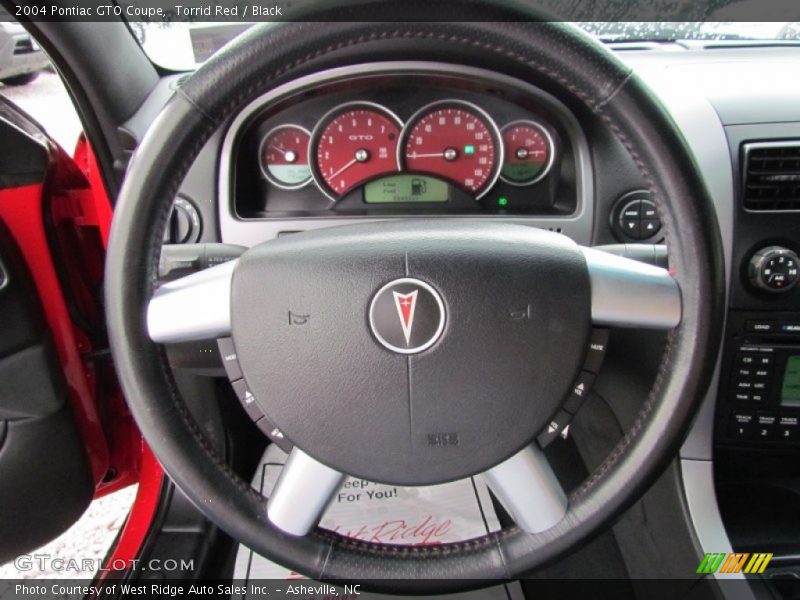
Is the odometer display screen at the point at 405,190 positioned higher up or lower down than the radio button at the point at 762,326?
higher up

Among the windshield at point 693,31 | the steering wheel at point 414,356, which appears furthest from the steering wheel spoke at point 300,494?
the windshield at point 693,31

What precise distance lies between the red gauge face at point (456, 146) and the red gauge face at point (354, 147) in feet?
0.14

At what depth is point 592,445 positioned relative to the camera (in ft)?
4.55

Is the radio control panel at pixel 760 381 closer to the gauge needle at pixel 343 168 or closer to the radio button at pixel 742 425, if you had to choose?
the radio button at pixel 742 425

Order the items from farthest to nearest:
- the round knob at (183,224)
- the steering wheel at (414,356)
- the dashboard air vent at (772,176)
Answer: the round knob at (183,224)
the dashboard air vent at (772,176)
the steering wheel at (414,356)

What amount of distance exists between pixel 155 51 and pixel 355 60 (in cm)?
47

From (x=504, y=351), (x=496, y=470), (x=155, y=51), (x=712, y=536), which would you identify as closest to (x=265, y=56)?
(x=504, y=351)

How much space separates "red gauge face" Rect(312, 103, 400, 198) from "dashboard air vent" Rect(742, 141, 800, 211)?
65cm

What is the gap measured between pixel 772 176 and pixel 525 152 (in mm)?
455

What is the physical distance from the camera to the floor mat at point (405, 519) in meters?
1.09

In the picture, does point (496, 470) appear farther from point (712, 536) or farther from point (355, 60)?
point (355, 60)

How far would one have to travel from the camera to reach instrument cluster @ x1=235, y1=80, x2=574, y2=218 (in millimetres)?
1208

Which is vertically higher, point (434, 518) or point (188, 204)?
point (188, 204)

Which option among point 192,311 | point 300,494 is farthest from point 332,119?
point 300,494
